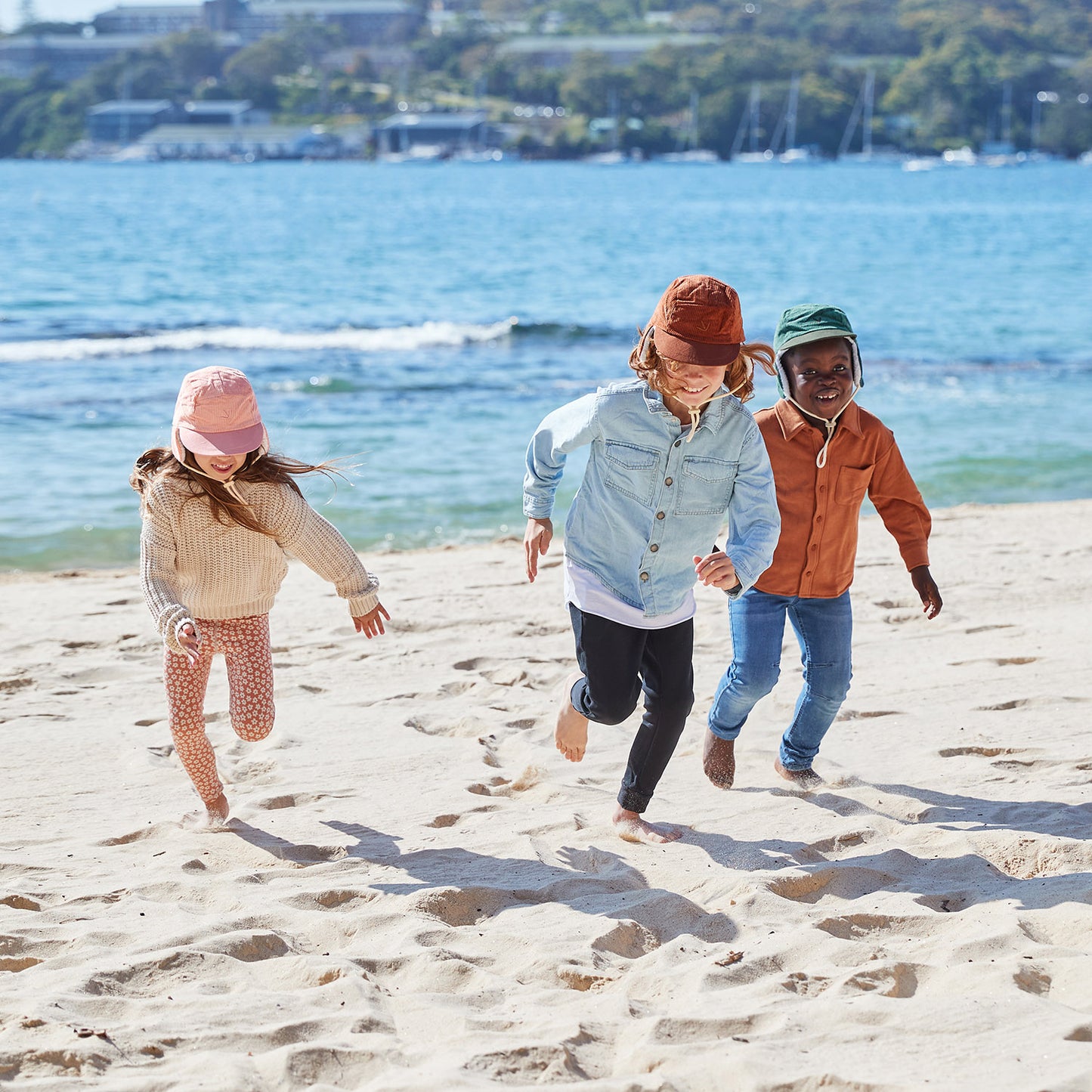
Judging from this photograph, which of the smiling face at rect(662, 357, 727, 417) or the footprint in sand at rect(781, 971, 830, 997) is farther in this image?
the smiling face at rect(662, 357, 727, 417)

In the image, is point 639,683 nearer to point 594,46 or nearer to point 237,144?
point 237,144

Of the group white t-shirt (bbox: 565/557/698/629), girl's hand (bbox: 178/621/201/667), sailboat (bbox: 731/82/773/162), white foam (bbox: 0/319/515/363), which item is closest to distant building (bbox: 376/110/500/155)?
sailboat (bbox: 731/82/773/162)

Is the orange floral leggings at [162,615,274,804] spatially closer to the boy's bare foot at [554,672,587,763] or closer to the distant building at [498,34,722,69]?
the boy's bare foot at [554,672,587,763]

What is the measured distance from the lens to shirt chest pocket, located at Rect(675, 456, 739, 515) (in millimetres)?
3291

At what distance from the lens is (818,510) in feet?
11.7

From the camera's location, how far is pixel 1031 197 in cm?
6244

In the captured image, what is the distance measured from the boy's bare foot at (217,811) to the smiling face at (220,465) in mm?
969

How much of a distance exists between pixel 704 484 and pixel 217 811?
1688 millimetres

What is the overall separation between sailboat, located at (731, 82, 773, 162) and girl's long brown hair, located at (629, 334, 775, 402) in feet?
354

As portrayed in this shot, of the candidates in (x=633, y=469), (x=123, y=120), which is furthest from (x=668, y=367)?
(x=123, y=120)

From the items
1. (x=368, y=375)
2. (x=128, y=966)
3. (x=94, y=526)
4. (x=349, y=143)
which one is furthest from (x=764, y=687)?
(x=349, y=143)

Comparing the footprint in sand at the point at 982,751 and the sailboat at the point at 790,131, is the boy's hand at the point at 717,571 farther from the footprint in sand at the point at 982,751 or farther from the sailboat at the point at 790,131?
the sailboat at the point at 790,131

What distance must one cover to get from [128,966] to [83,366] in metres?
13.5

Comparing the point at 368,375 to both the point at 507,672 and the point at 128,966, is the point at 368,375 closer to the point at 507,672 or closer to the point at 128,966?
the point at 507,672
